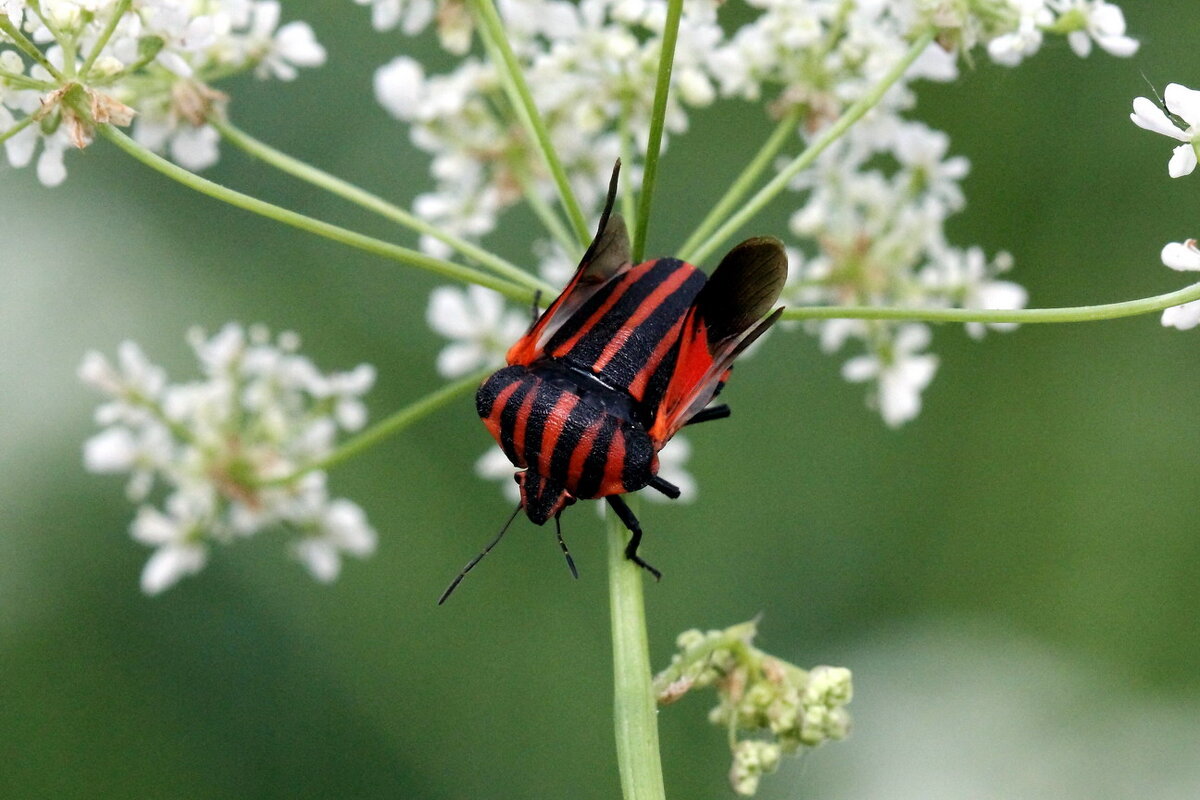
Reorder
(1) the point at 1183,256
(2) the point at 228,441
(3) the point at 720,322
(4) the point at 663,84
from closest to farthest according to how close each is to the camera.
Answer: (1) the point at 1183,256
(4) the point at 663,84
(3) the point at 720,322
(2) the point at 228,441

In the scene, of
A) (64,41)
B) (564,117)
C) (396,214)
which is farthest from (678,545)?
(64,41)

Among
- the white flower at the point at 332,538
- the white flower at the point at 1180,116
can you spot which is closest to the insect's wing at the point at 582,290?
the white flower at the point at 1180,116

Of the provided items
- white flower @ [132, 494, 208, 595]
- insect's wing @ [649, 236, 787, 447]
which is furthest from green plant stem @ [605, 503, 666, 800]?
white flower @ [132, 494, 208, 595]

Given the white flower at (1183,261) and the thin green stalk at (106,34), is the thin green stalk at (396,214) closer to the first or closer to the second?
the thin green stalk at (106,34)

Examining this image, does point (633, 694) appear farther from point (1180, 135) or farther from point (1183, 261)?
point (1180, 135)

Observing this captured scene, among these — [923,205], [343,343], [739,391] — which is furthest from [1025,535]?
[343,343]
